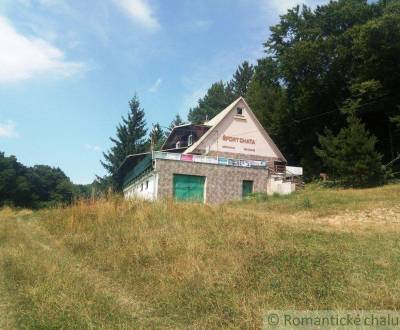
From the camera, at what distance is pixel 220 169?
86.5 feet

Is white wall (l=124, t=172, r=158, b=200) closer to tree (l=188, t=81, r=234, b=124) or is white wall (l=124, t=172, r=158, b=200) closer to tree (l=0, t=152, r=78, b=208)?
tree (l=0, t=152, r=78, b=208)

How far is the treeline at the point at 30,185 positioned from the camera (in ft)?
211

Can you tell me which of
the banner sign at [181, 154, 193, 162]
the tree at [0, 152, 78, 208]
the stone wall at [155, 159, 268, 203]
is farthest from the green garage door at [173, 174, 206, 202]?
the tree at [0, 152, 78, 208]

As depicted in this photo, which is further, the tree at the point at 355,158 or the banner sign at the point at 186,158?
the banner sign at the point at 186,158

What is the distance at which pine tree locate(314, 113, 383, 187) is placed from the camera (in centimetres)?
2495

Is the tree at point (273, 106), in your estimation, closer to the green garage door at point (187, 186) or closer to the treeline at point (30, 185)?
the green garage door at point (187, 186)

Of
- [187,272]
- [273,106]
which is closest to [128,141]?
[273,106]

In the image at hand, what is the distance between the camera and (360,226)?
11508 mm

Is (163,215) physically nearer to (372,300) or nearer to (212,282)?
(212,282)

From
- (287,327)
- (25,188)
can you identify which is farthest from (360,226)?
(25,188)

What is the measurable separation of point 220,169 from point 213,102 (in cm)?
5633

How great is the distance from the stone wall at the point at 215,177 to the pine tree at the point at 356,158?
512 centimetres

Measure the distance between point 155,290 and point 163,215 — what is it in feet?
17.4

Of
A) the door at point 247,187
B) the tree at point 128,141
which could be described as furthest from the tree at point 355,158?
the tree at point 128,141
